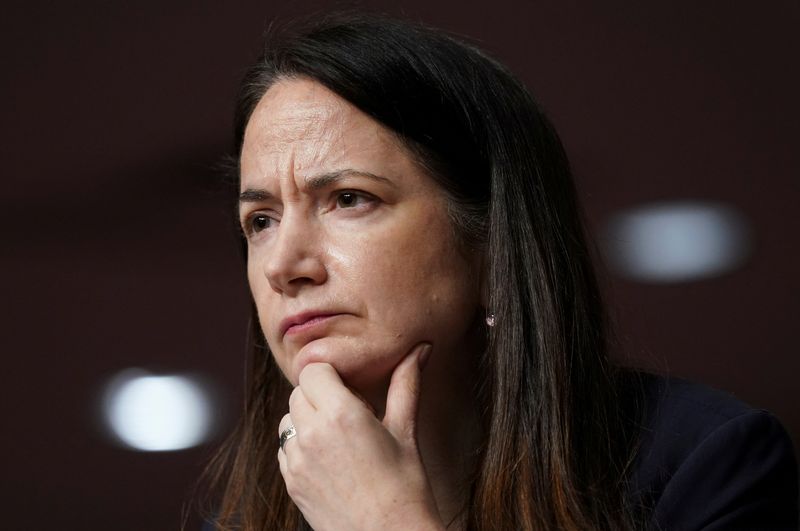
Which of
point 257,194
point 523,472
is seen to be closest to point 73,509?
point 257,194

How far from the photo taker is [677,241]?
238 centimetres

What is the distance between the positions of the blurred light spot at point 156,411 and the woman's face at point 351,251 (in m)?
0.79

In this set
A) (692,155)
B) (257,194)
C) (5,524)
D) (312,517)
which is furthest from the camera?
(692,155)

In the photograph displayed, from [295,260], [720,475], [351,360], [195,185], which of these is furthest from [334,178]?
[195,185]

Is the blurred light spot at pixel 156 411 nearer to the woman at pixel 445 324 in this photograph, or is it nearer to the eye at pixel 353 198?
the woman at pixel 445 324

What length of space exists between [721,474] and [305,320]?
54 centimetres

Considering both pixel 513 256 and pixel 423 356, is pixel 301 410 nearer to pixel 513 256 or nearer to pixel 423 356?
pixel 423 356

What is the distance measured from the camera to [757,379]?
7.59ft

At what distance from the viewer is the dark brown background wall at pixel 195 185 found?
2.28 meters

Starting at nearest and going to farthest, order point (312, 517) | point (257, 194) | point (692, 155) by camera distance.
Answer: point (312, 517) < point (257, 194) < point (692, 155)

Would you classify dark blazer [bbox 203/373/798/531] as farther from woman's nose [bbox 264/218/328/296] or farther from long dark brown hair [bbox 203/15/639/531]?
woman's nose [bbox 264/218/328/296]

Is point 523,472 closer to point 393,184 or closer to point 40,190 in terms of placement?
point 393,184

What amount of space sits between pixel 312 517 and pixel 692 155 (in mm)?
1289

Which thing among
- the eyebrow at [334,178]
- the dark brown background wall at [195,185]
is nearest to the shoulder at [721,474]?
the eyebrow at [334,178]
